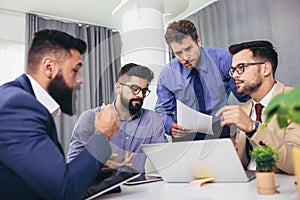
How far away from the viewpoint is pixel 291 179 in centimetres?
90

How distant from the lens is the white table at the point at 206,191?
72 centimetres

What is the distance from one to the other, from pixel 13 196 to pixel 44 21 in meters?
2.17

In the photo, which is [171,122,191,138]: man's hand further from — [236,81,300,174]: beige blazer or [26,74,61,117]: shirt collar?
[26,74,61,117]: shirt collar

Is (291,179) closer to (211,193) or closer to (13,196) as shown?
(211,193)

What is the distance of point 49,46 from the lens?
103 centimetres

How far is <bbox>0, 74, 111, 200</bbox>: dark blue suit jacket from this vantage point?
728mm

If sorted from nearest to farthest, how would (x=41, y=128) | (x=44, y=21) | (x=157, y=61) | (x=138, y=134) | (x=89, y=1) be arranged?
(x=41, y=128), (x=138, y=134), (x=157, y=61), (x=89, y=1), (x=44, y=21)

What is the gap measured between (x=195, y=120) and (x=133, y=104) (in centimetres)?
52

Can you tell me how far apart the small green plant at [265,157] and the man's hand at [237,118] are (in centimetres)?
34

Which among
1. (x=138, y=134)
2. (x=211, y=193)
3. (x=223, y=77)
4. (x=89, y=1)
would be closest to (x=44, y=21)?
(x=89, y=1)

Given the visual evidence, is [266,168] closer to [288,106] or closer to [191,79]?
[288,106]

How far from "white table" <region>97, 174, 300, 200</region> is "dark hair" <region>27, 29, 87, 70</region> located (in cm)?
50

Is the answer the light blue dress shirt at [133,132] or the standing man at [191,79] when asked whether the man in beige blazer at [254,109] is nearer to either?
the standing man at [191,79]

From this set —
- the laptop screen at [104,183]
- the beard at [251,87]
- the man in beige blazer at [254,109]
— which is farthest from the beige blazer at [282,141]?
the laptop screen at [104,183]
